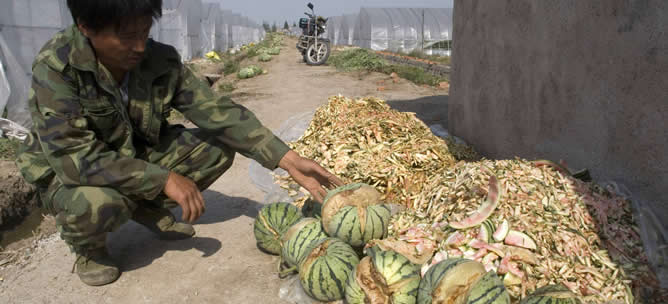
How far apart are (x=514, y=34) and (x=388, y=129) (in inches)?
58.6

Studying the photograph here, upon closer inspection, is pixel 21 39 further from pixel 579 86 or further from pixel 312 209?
pixel 579 86

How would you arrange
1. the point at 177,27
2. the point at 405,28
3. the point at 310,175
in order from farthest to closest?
the point at 405,28 < the point at 177,27 < the point at 310,175

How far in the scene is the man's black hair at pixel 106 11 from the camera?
227 cm

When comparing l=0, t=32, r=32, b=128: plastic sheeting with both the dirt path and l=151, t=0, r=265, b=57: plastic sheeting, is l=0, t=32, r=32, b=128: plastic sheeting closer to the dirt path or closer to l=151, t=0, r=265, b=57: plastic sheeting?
the dirt path

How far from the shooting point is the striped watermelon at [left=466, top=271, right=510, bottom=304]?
1952 mm

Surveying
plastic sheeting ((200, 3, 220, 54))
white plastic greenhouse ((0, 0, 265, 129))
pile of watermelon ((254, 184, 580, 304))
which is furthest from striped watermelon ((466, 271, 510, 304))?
plastic sheeting ((200, 3, 220, 54))

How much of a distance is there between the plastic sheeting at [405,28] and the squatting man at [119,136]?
22.5m

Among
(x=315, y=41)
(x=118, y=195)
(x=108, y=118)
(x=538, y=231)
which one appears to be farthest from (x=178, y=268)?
(x=315, y=41)

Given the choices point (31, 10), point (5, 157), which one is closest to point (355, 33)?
point (31, 10)

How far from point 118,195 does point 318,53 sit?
52.1ft

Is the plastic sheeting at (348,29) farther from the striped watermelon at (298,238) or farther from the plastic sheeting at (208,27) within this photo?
the striped watermelon at (298,238)

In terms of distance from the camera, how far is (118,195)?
268cm

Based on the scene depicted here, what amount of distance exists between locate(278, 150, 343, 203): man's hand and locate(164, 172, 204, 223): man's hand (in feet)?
2.10

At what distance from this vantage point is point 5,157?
5535 mm
